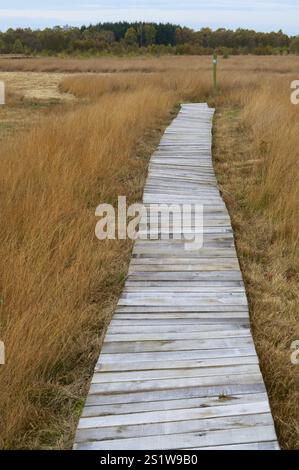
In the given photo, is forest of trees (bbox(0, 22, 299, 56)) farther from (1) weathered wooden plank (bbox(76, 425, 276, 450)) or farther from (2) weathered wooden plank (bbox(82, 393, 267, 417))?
(1) weathered wooden plank (bbox(76, 425, 276, 450))

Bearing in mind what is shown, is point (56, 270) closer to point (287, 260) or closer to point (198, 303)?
point (198, 303)

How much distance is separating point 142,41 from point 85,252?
88005mm

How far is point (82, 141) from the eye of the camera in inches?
266

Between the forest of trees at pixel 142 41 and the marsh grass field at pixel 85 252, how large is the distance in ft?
120

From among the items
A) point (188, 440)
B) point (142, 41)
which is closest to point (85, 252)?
point (188, 440)

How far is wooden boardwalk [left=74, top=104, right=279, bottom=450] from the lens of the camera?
2.11m

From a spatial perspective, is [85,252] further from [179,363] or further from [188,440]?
[188,440]

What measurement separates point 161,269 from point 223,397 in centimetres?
155

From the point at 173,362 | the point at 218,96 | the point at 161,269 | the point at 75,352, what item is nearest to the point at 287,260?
the point at 161,269

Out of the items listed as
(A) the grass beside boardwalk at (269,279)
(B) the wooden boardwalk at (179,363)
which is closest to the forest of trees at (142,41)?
(A) the grass beside boardwalk at (269,279)

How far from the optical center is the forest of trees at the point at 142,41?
180 ft

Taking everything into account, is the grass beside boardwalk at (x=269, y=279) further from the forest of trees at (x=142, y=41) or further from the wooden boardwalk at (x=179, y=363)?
the forest of trees at (x=142, y=41)

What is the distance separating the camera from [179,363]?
8.54 ft

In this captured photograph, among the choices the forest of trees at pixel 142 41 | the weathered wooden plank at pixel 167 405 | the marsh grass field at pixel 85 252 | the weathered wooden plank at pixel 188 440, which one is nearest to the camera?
the weathered wooden plank at pixel 188 440
